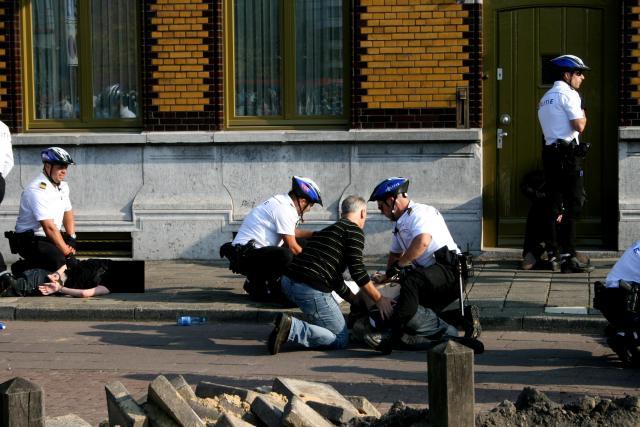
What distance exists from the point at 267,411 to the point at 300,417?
0.31 meters

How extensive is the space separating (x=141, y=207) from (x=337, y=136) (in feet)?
8.31

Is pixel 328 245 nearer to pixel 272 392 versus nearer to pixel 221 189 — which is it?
pixel 272 392

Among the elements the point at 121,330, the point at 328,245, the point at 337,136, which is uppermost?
the point at 337,136

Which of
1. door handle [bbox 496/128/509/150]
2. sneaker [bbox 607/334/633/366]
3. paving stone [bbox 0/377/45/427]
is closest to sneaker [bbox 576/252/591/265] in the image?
door handle [bbox 496/128/509/150]

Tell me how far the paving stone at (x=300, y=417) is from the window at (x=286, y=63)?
8.81 meters

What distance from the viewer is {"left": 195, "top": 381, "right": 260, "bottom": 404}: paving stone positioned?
648 cm

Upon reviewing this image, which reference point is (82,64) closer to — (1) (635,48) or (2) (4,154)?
(2) (4,154)

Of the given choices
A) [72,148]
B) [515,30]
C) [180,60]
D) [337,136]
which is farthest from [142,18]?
[515,30]

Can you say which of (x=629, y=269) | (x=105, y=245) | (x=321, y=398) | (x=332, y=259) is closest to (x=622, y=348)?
(x=629, y=269)

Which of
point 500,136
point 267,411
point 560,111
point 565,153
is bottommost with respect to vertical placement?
point 267,411

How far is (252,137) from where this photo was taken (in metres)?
14.3

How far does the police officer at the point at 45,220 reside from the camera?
1207 cm

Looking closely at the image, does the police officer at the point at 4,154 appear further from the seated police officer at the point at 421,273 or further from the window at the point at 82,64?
the seated police officer at the point at 421,273

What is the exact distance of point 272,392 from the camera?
6.75m
